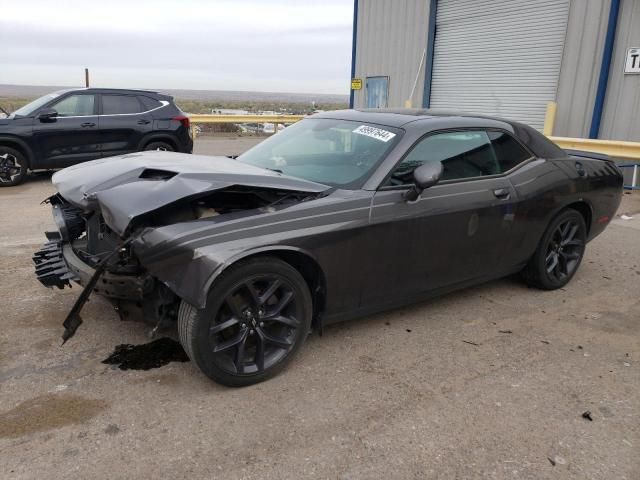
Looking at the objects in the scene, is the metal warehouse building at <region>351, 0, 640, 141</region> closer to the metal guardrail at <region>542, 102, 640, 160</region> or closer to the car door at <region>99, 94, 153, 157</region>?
the metal guardrail at <region>542, 102, 640, 160</region>

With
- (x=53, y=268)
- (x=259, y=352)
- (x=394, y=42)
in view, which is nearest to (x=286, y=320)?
(x=259, y=352)

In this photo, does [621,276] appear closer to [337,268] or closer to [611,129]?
[337,268]

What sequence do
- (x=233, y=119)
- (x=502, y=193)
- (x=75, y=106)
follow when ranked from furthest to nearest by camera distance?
(x=233, y=119), (x=75, y=106), (x=502, y=193)

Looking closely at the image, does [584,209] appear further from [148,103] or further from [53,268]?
[148,103]

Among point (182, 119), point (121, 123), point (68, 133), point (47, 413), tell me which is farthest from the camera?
point (182, 119)

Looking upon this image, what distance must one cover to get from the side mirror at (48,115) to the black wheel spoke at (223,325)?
8.13 meters

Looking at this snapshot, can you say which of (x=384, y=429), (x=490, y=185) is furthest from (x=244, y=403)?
(x=490, y=185)

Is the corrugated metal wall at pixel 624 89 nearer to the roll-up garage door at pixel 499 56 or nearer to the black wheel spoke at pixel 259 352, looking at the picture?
the roll-up garage door at pixel 499 56

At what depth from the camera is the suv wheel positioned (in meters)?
9.21

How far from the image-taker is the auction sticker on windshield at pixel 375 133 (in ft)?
12.3

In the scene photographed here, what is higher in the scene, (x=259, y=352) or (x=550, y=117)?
(x=550, y=117)

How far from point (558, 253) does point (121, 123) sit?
8.17 metres

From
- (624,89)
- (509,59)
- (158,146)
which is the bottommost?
(158,146)

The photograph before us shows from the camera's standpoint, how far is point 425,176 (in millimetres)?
3396
